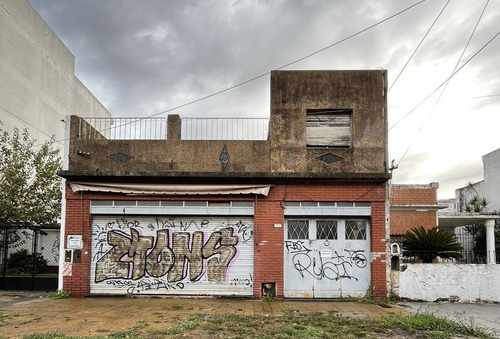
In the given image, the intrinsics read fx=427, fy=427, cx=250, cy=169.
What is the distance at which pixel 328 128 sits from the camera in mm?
12992

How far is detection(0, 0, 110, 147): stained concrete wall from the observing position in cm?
2198

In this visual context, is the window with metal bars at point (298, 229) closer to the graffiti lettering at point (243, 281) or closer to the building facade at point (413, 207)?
the graffiti lettering at point (243, 281)

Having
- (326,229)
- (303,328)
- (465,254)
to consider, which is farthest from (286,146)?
(465,254)

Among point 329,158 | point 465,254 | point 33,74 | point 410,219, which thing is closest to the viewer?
point 329,158

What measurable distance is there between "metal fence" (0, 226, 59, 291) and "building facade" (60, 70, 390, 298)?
226 centimetres

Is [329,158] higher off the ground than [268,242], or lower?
higher

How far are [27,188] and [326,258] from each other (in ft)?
39.8

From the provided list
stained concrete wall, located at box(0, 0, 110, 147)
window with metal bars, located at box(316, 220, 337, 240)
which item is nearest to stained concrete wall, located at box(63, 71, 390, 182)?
window with metal bars, located at box(316, 220, 337, 240)

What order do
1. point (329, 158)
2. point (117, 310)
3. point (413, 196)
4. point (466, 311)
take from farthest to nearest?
point (413, 196), point (329, 158), point (466, 311), point (117, 310)

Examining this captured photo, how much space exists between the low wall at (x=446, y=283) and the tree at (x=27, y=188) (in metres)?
13.4

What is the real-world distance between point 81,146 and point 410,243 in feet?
34.4

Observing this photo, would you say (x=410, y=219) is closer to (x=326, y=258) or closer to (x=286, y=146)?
(x=326, y=258)

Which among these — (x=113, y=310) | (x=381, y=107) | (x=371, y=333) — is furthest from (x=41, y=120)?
(x=371, y=333)

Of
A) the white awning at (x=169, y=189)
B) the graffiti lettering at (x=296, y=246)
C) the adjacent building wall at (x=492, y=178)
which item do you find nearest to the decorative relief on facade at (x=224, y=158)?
the white awning at (x=169, y=189)
